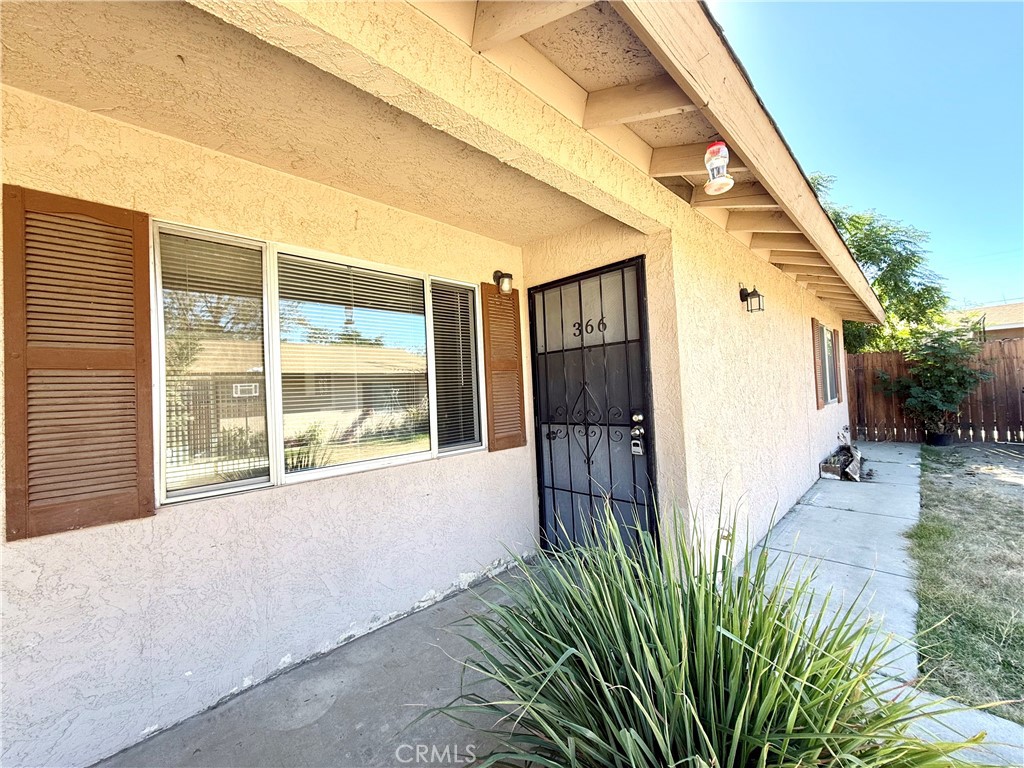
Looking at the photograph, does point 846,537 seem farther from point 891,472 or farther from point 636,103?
point 636,103

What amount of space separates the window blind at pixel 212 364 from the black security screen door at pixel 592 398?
7.97 ft

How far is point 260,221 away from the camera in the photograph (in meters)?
2.76

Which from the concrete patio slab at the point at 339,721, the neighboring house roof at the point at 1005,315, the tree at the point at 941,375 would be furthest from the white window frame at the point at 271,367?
the neighboring house roof at the point at 1005,315

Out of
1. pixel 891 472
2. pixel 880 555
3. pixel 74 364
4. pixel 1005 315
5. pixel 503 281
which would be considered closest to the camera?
pixel 74 364

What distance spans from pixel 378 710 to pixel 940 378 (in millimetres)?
13773

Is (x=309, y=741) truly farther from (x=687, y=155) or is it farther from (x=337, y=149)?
(x=687, y=155)

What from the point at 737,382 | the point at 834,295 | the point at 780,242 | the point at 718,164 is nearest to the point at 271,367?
the point at 718,164

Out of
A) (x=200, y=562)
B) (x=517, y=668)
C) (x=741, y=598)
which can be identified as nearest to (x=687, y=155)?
(x=741, y=598)

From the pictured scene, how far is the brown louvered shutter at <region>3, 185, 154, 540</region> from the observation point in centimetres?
195

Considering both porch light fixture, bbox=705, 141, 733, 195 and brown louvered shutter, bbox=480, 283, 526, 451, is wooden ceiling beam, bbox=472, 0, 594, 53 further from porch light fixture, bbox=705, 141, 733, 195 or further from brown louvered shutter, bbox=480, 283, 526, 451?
brown louvered shutter, bbox=480, 283, 526, 451

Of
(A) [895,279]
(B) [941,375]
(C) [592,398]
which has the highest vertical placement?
(A) [895,279]

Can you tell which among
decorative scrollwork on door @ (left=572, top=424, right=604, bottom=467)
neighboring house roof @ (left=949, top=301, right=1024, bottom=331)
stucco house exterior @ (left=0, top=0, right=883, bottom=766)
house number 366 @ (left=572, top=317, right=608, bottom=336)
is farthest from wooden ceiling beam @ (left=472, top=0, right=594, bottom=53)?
neighboring house roof @ (left=949, top=301, right=1024, bottom=331)

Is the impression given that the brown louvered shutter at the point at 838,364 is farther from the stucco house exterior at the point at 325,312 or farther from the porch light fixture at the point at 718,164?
the porch light fixture at the point at 718,164

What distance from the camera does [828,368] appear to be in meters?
8.98
